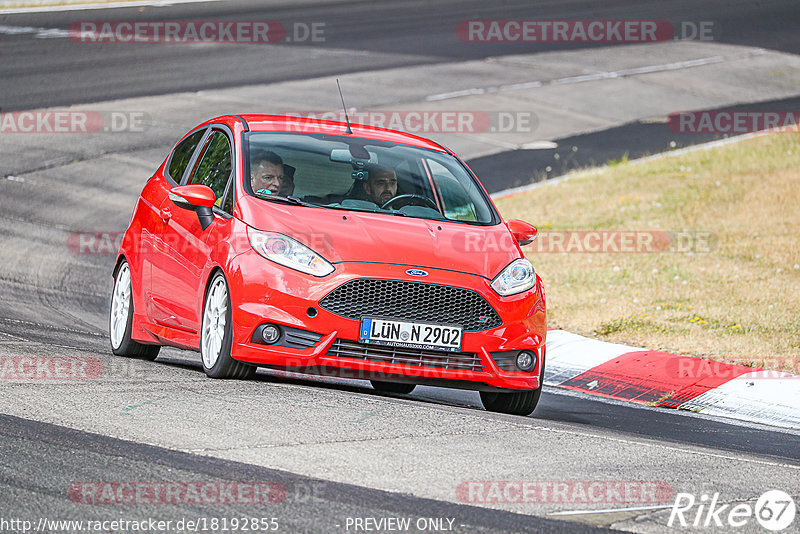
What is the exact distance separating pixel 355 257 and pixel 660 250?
25.1 ft

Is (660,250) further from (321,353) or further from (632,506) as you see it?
(632,506)

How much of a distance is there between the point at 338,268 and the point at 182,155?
8.30 feet

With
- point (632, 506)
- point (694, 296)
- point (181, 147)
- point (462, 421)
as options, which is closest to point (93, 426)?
point (462, 421)

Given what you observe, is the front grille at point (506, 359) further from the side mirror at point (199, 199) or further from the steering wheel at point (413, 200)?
the side mirror at point (199, 199)

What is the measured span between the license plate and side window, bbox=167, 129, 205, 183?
2.48 meters

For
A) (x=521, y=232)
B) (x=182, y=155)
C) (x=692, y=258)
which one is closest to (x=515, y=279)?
(x=521, y=232)

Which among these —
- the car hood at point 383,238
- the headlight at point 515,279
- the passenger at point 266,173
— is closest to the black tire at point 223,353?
the car hood at point 383,238

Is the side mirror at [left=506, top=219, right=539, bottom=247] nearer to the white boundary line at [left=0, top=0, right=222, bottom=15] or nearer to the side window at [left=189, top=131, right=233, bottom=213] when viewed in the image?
the side window at [left=189, top=131, right=233, bottom=213]

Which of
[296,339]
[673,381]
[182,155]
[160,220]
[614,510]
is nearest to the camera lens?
[614,510]

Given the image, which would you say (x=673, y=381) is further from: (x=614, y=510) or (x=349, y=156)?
(x=614, y=510)

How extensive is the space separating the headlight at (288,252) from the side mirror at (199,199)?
58 cm

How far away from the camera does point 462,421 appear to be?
6.88 metres

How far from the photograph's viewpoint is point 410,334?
7.28 metres

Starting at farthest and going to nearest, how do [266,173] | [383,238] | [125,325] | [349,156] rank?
1. [125,325]
2. [349,156]
3. [266,173]
4. [383,238]
